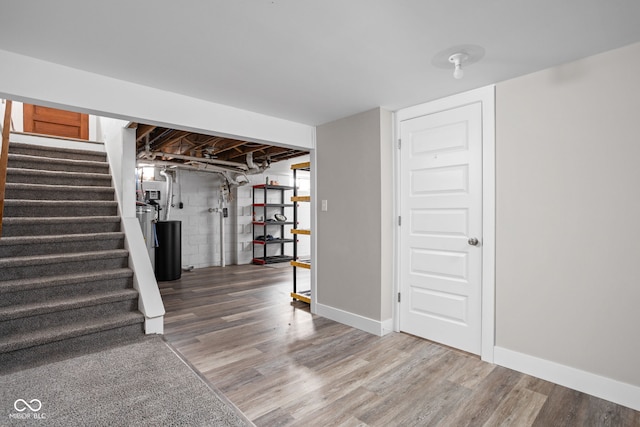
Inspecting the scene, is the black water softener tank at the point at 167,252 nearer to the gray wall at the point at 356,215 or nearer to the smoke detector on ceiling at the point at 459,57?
the gray wall at the point at 356,215

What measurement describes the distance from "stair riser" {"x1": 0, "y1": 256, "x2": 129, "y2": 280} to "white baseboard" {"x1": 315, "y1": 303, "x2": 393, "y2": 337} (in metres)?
2.14

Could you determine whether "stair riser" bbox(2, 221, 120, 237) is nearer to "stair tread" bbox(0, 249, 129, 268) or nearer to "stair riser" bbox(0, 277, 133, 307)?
"stair tread" bbox(0, 249, 129, 268)

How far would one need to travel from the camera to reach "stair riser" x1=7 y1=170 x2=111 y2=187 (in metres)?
3.46

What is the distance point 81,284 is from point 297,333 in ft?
6.68

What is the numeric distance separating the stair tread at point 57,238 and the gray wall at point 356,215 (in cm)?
221

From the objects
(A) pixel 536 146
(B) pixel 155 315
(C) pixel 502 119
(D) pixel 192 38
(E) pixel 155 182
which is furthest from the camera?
(E) pixel 155 182

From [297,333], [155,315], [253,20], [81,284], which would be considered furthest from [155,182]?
[253,20]

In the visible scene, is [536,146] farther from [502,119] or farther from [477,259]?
[477,259]

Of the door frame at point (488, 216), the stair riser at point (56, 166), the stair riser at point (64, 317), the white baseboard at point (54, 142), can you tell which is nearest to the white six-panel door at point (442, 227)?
the door frame at point (488, 216)

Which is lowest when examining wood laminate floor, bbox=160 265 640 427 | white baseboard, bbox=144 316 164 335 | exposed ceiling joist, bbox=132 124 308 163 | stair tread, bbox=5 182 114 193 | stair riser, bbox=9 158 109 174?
wood laminate floor, bbox=160 265 640 427

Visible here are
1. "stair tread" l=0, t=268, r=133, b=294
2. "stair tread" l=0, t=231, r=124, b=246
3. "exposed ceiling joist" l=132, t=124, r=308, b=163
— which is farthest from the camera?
"exposed ceiling joist" l=132, t=124, r=308, b=163

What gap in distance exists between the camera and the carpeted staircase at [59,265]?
2.49m

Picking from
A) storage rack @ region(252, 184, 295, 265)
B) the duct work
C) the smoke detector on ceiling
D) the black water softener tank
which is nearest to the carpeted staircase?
the duct work

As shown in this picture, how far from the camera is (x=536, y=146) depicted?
2.26 m
